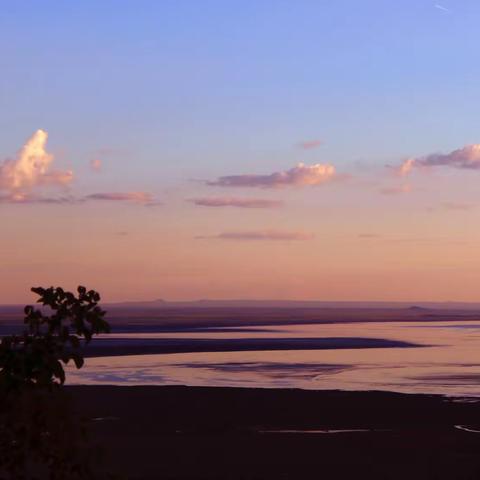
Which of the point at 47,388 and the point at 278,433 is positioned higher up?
the point at 47,388

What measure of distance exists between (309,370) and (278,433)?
18363 millimetres

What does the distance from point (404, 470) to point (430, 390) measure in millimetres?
14522

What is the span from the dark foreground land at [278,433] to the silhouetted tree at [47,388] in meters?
12.2

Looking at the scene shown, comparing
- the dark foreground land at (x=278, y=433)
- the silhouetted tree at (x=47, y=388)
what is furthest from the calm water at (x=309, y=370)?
the silhouetted tree at (x=47, y=388)

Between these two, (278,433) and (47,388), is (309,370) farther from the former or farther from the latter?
(47,388)

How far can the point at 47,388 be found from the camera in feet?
14.1

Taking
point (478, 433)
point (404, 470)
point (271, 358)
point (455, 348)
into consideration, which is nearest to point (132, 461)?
point (404, 470)

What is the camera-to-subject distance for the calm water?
3575 cm

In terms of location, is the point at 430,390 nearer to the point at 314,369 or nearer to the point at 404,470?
the point at 314,369

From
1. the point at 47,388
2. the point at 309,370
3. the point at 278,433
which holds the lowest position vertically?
the point at 278,433

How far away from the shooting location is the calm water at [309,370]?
117 feet

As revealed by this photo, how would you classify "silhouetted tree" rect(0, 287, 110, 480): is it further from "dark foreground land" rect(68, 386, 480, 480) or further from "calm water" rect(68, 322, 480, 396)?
"calm water" rect(68, 322, 480, 396)

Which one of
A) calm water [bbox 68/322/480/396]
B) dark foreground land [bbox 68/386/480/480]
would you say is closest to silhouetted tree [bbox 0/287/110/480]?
dark foreground land [bbox 68/386/480/480]

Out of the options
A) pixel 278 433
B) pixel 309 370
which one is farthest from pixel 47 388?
pixel 309 370
